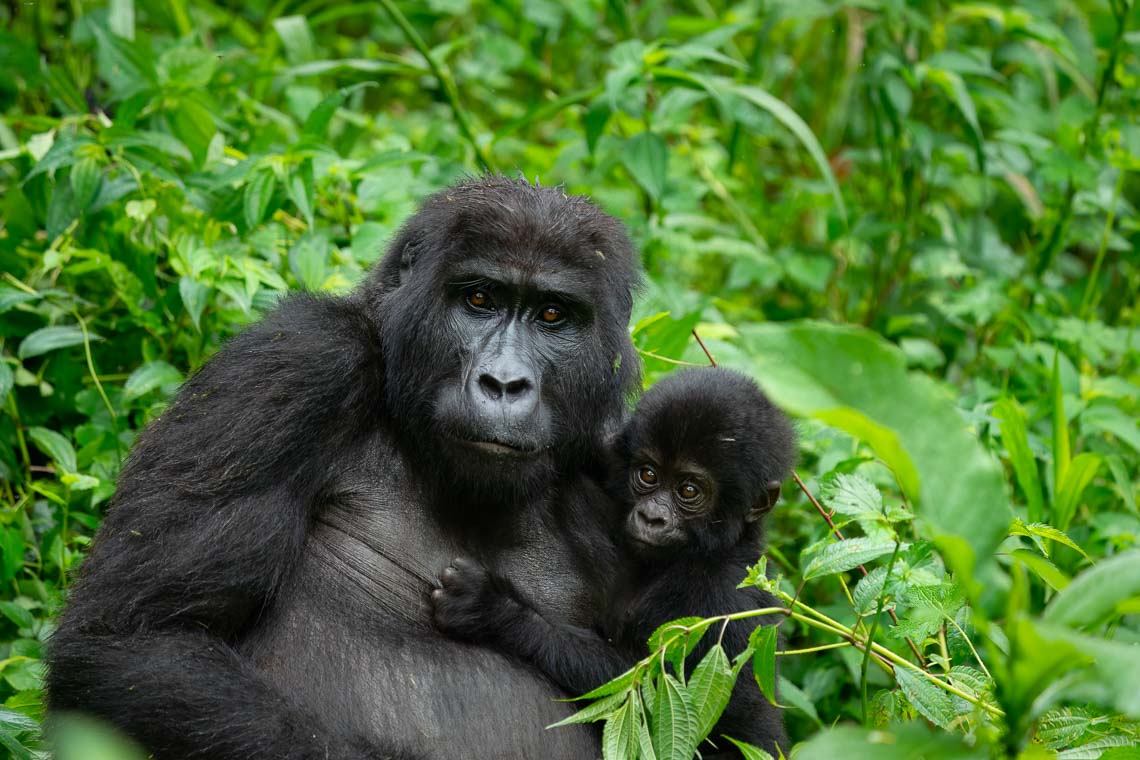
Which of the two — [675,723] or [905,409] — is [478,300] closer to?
[675,723]

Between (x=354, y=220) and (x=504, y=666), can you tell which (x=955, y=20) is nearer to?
(x=354, y=220)

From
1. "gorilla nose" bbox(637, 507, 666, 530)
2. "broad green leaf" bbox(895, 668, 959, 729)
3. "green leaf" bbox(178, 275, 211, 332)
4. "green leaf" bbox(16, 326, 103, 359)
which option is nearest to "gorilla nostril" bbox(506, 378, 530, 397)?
"gorilla nose" bbox(637, 507, 666, 530)

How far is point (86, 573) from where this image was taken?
2.85 meters

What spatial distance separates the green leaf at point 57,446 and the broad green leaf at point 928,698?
245 centimetres

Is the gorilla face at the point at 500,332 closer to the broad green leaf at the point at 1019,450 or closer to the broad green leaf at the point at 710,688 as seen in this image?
the broad green leaf at the point at 710,688

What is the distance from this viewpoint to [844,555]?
2.67 metres

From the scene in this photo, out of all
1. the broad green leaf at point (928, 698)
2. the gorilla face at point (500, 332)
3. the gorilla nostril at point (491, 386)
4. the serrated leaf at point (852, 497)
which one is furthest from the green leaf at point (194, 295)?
the broad green leaf at point (928, 698)

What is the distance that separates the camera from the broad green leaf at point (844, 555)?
8.62ft

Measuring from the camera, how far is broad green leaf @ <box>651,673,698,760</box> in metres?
2.37

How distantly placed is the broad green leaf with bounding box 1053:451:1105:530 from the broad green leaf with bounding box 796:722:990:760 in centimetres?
225

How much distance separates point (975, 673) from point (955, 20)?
4606 mm

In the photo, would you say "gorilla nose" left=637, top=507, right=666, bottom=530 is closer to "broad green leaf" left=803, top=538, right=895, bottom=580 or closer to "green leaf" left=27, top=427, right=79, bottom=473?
"broad green leaf" left=803, top=538, right=895, bottom=580

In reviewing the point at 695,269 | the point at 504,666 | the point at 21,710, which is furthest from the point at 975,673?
the point at 695,269

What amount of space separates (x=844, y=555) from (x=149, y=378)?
2226 millimetres
